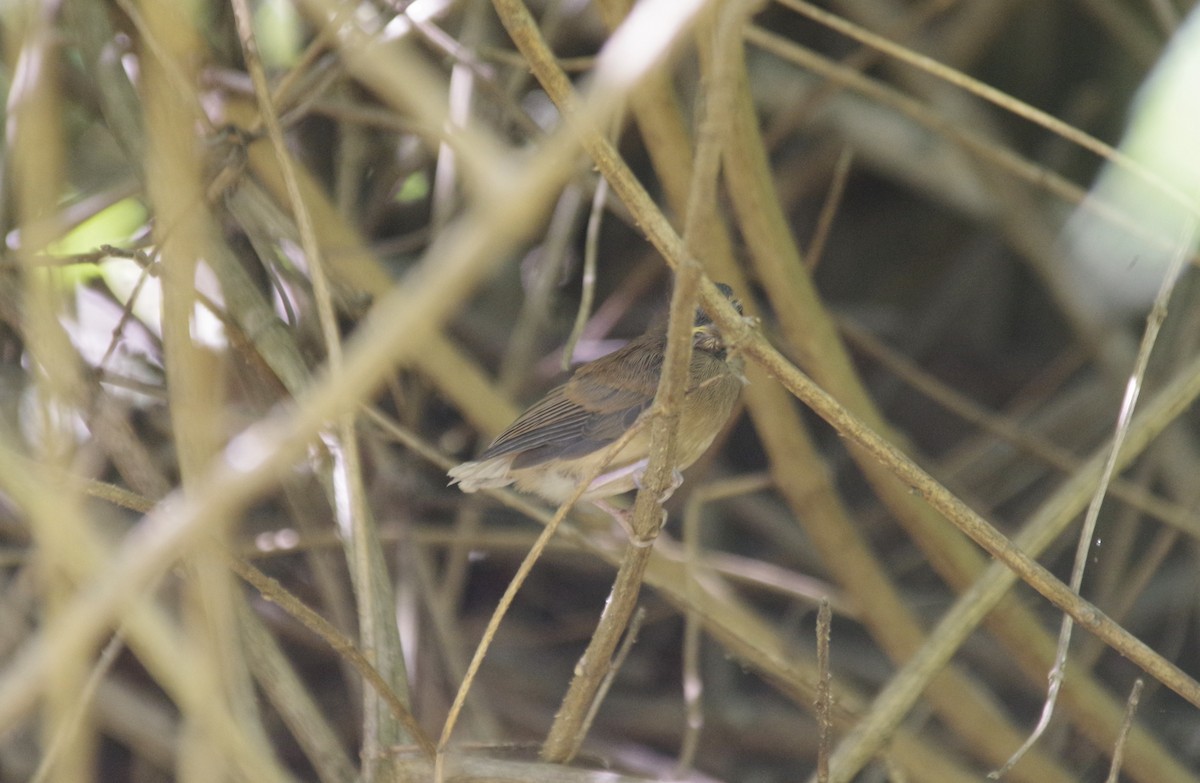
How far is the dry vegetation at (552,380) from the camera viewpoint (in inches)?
74.3

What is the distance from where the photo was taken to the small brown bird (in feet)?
10.2

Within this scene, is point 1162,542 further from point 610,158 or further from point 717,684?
point 610,158

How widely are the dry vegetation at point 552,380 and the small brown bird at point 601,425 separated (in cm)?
14

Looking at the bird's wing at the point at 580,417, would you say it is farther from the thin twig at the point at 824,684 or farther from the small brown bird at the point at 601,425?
the thin twig at the point at 824,684

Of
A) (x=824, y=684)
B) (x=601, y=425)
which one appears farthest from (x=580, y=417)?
(x=824, y=684)

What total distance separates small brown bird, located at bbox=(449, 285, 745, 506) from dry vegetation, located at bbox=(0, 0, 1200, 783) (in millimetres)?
138

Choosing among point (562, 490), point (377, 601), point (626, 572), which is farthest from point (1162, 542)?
point (377, 601)

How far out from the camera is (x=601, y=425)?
10.5 ft

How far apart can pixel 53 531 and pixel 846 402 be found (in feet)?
8.65

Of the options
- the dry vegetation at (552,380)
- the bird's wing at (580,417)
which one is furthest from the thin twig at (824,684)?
the bird's wing at (580,417)

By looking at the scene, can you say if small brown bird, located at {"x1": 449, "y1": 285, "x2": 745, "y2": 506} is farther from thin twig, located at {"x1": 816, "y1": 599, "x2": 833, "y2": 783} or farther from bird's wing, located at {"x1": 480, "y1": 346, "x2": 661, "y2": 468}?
thin twig, located at {"x1": 816, "y1": 599, "x2": 833, "y2": 783}

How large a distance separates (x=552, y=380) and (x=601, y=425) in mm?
1365

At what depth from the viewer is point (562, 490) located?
3.36 meters

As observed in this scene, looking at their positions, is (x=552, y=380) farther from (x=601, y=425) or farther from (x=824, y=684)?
(x=824, y=684)
